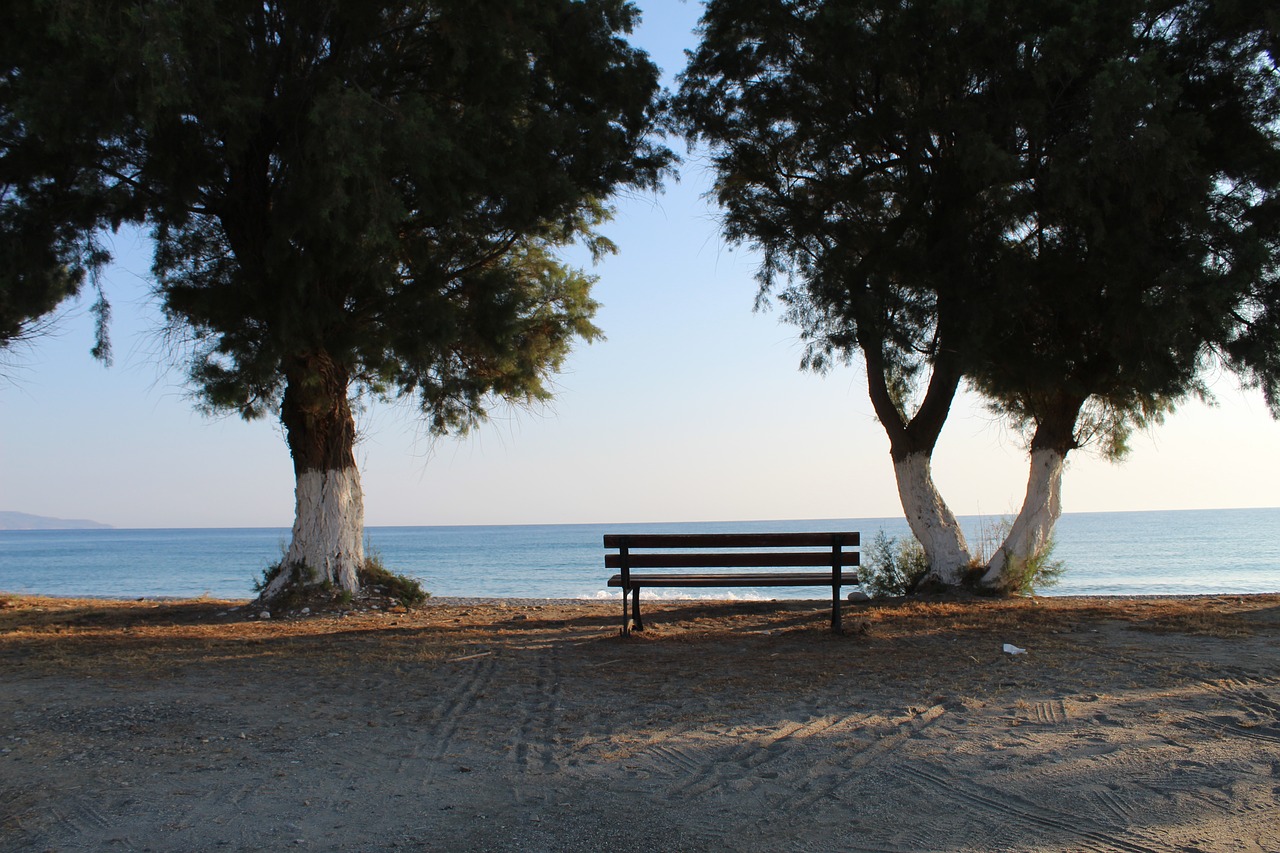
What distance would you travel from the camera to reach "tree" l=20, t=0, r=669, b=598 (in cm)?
943

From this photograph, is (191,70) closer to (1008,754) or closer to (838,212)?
(838,212)

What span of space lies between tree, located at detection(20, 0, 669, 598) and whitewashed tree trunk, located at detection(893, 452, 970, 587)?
5210 mm

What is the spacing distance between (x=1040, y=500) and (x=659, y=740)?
27.9ft

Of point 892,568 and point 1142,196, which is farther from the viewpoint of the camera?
point 892,568

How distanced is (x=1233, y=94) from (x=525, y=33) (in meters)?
7.97

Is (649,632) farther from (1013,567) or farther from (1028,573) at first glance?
(1028,573)

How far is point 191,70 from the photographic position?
31.1 feet

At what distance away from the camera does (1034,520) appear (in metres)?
12.0

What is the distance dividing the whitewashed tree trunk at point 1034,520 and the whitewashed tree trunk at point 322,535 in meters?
8.21

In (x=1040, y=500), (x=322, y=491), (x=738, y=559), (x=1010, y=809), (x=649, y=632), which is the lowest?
(x=1010, y=809)

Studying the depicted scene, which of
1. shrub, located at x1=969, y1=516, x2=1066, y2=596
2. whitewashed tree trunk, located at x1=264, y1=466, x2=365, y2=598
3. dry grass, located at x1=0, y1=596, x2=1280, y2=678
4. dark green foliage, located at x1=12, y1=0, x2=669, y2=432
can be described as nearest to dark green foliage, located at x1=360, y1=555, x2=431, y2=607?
whitewashed tree trunk, located at x1=264, y1=466, x2=365, y2=598

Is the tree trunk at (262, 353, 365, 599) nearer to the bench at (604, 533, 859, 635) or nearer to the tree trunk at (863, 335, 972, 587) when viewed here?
the bench at (604, 533, 859, 635)

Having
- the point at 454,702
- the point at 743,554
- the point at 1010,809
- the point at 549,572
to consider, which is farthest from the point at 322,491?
the point at 549,572

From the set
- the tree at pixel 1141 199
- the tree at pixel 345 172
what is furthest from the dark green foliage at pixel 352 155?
the tree at pixel 1141 199
